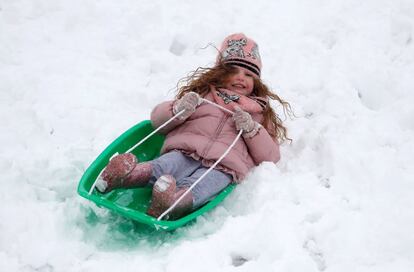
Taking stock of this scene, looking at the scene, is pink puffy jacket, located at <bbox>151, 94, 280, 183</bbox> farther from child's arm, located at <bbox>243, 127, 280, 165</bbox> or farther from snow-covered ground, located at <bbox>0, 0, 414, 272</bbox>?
snow-covered ground, located at <bbox>0, 0, 414, 272</bbox>

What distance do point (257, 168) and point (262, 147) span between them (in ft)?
0.42

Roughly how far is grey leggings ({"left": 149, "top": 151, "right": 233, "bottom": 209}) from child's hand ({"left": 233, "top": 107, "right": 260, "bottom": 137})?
0.29m

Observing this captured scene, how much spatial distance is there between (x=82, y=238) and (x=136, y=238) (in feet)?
0.94

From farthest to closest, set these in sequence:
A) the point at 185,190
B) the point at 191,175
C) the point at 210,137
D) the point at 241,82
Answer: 1. the point at 241,82
2. the point at 210,137
3. the point at 191,175
4. the point at 185,190

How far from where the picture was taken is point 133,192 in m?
3.31

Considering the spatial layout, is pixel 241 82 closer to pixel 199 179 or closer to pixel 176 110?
pixel 176 110

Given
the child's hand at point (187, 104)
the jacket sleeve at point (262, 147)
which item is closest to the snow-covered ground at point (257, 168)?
the jacket sleeve at point (262, 147)

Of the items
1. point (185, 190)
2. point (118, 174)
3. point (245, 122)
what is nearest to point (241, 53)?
point (245, 122)

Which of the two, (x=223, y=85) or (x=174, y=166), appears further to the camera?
(x=223, y=85)

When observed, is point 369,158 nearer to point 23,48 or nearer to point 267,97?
point 267,97

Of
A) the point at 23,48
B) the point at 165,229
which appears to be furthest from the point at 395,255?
the point at 23,48

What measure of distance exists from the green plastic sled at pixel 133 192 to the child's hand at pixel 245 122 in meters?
0.34

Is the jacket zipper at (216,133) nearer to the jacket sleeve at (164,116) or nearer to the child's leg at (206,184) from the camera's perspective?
the child's leg at (206,184)

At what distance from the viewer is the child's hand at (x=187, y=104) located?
129 inches
